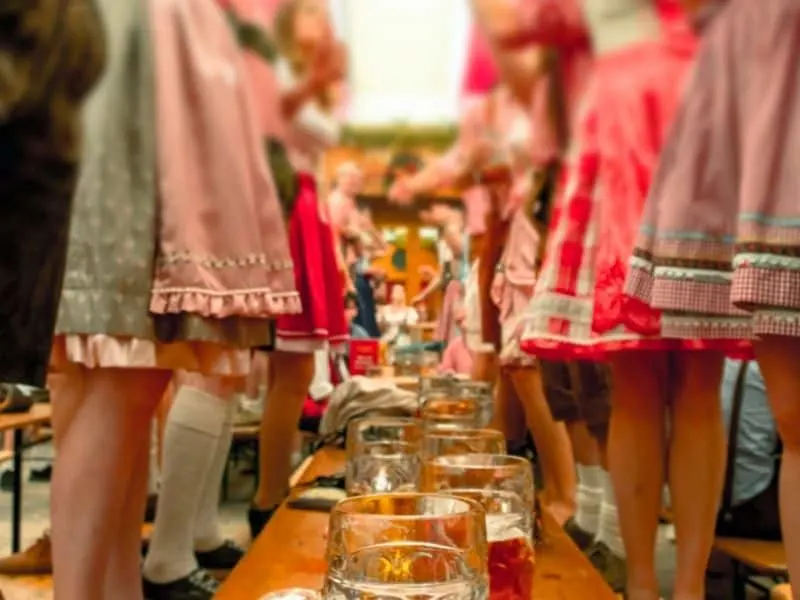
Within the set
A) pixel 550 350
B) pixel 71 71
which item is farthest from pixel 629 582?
pixel 71 71

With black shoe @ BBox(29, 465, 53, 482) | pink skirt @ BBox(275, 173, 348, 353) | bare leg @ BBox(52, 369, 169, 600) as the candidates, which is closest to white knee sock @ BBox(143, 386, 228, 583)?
pink skirt @ BBox(275, 173, 348, 353)

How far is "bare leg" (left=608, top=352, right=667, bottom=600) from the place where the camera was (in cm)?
88

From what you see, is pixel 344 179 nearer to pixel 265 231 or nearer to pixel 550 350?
pixel 265 231

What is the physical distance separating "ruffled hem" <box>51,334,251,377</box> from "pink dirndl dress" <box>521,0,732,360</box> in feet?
0.81

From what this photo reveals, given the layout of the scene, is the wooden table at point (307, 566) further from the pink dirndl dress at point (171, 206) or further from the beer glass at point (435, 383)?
the beer glass at point (435, 383)

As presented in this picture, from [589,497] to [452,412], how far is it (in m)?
0.43

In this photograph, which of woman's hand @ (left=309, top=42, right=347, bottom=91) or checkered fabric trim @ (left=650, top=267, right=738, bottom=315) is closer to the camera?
woman's hand @ (left=309, top=42, right=347, bottom=91)

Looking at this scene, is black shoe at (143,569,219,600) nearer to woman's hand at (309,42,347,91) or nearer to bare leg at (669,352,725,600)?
bare leg at (669,352,725,600)

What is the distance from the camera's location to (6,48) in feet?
1.21

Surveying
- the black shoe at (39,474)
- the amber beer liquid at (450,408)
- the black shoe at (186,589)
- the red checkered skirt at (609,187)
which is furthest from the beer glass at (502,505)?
the black shoe at (39,474)

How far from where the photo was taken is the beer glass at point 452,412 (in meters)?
1.00

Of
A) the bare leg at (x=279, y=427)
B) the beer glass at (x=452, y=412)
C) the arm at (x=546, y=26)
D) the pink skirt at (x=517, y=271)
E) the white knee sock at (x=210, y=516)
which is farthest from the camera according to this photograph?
the bare leg at (x=279, y=427)

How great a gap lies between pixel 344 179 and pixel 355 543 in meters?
0.17

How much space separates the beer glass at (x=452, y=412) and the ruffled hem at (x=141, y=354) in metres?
0.27
